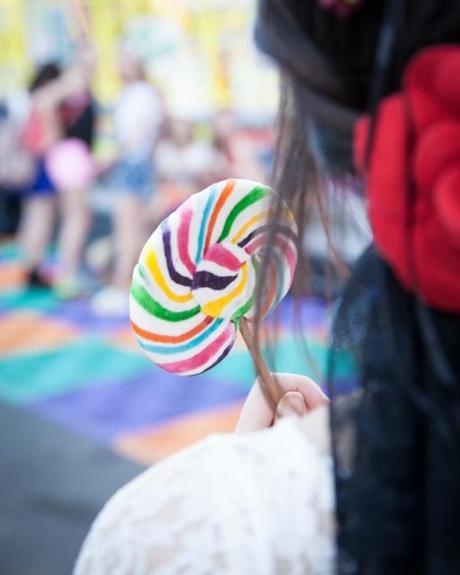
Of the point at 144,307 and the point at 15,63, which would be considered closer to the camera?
the point at 144,307

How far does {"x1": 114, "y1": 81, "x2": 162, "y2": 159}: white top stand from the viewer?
328cm

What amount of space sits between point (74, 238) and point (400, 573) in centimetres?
386

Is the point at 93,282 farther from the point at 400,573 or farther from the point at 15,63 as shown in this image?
the point at 400,573

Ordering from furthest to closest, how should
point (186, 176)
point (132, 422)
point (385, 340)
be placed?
1. point (186, 176)
2. point (132, 422)
3. point (385, 340)

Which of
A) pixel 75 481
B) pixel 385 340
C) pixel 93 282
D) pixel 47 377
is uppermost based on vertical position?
pixel 385 340

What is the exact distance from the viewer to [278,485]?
1.56ft

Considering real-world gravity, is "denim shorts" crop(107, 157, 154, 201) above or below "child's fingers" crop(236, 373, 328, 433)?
below

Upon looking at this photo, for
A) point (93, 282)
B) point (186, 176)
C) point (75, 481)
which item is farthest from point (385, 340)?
point (93, 282)

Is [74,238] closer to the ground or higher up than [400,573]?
closer to the ground

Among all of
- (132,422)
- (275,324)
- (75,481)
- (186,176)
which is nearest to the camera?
(275,324)

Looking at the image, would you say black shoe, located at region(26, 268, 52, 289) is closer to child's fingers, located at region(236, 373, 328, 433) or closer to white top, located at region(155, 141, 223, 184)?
white top, located at region(155, 141, 223, 184)

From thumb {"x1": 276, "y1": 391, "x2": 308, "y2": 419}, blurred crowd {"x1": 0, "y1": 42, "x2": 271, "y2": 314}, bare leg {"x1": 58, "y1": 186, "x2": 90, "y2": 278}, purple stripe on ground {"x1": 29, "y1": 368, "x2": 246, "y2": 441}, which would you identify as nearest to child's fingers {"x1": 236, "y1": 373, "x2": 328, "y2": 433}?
thumb {"x1": 276, "y1": 391, "x2": 308, "y2": 419}

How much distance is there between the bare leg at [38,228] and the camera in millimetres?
4320

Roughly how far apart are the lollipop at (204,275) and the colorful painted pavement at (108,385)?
5.52 feet
